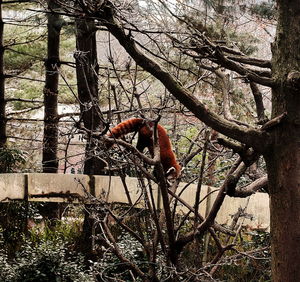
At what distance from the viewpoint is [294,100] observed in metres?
1.83

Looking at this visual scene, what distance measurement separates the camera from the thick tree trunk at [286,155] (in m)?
1.84

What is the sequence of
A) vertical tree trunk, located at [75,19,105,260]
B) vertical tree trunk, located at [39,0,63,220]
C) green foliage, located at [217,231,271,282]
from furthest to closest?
vertical tree trunk, located at [39,0,63,220] < vertical tree trunk, located at [75,19,105,260] < green foliage, located at [217,231,271,282]

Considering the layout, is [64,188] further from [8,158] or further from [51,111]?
[51,111]

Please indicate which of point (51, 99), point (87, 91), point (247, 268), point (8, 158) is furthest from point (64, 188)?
point (247, 268)

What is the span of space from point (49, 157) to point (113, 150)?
337cm

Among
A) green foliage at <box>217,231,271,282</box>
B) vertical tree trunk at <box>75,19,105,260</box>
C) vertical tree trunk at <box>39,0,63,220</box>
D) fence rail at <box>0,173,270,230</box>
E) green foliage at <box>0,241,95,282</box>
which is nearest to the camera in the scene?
green foliage at <box>0,241,95,282</box>

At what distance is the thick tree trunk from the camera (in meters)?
1.84

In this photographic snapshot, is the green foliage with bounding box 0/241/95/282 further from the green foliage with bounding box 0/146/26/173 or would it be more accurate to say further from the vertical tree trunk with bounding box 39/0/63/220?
the green foliage with bounding box 0/146/26/173

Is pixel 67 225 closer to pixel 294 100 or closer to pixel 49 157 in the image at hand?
pixel 49 157

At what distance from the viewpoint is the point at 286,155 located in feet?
6.07

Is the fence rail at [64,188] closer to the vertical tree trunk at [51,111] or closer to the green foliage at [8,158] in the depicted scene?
the vertical tree trunk at [51,111]

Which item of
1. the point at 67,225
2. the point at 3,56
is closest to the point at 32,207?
the point at 67,225

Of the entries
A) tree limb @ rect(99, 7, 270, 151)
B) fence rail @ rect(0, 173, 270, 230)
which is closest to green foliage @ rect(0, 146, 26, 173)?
fence rail @ rect(0, 173, 270, 230)

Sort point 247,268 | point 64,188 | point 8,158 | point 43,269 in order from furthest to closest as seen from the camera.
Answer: point 8,158 < point 64,188 < point 247,268 < point 43,269
